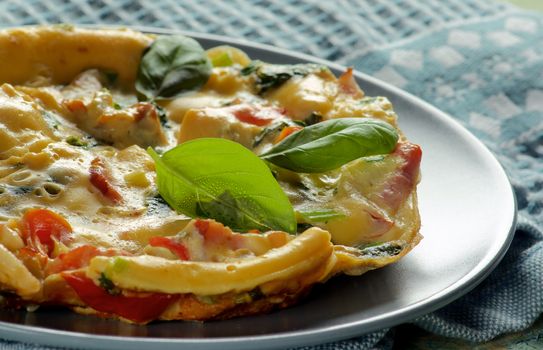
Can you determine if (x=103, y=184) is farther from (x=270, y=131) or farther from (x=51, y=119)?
(x=270, y=131)

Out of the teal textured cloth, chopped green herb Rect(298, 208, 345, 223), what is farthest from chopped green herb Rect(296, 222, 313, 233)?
the teal textured cloth

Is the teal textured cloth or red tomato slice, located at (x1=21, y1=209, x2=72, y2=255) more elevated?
red tomato slice, located at (x1=21, y1=209, x2=72, y2=255)

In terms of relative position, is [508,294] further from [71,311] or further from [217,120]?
[71,311]

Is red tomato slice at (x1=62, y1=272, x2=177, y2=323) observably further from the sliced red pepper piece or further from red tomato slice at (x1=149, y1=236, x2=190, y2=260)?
the sliced red pepper piece

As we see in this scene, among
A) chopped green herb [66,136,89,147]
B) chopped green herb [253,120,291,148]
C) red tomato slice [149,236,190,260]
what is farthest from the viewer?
chopped green herb [253,120,291,148]

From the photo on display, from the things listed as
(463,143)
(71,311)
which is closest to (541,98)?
(463,143)

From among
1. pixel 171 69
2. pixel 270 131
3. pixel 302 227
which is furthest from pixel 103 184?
pixel 171 69
